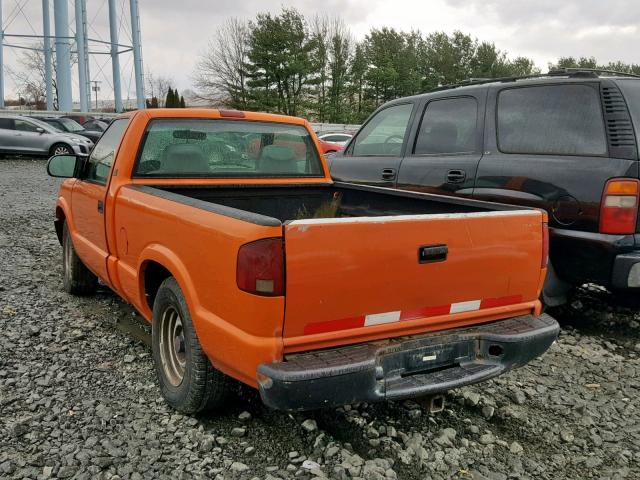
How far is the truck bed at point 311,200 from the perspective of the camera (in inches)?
157

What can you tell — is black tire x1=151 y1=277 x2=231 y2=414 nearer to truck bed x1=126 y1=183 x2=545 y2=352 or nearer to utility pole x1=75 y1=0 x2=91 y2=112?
truck bed x1=126 y1=183 x2=545 y2=352

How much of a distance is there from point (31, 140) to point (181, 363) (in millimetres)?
20190

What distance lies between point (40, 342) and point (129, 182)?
4.40 ft

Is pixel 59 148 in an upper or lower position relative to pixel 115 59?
lower

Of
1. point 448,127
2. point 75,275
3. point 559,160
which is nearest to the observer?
point 559,160

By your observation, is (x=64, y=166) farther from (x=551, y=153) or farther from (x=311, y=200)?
(x=551, y=153)

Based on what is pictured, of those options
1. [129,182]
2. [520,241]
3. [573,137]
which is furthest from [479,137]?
[129,182]

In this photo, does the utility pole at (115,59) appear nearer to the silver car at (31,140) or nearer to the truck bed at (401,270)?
the silver car at (31,140)

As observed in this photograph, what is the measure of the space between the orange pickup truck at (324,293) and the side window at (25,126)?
19.3 m

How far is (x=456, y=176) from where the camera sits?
4941 mm

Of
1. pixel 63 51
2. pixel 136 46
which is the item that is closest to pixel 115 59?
pixel 136 46

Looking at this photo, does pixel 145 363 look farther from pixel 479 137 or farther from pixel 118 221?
pixel 479 137

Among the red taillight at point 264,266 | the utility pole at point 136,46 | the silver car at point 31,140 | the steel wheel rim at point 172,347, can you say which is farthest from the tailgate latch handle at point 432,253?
the utility pole at point 136,46

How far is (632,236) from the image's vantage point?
386 centimetres
